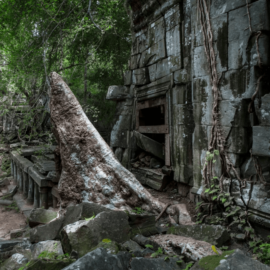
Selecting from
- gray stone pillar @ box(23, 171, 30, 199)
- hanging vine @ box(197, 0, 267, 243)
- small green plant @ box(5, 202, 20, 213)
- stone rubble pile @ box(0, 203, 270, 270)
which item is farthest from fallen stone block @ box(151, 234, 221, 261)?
gray stone pillar @ box(23, 171, 30, 199)

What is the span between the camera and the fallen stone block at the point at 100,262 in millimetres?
1785

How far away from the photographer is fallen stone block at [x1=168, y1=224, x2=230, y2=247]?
2859 millimetres

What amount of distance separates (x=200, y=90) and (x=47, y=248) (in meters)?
3.04

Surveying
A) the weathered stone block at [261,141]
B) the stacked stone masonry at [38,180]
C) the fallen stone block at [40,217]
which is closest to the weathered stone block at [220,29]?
the weathered stone block at [261,141]

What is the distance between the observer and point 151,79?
614cm

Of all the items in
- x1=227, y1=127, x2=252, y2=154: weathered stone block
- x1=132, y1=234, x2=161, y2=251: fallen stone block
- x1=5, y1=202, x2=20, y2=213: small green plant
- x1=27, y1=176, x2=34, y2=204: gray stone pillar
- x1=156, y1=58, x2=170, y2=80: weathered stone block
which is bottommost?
x1=5, y1=202, x2=20, y2=213: small green plant

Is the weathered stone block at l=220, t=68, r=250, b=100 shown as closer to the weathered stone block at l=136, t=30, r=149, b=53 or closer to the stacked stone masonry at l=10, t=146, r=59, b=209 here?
the weathered stone block at l=136, t=30, r=149, b=53

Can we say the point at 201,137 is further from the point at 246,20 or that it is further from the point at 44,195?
the point at 44,195

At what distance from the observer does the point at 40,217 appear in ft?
12.4

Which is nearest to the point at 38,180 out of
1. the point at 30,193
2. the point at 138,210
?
the point at 30,193

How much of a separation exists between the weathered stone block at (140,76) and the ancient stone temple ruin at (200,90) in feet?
0.08

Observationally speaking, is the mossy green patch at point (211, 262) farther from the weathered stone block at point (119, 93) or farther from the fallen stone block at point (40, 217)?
the weathered stone block at point (119, 93)

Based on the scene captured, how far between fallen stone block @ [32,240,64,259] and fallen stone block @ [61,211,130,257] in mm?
212

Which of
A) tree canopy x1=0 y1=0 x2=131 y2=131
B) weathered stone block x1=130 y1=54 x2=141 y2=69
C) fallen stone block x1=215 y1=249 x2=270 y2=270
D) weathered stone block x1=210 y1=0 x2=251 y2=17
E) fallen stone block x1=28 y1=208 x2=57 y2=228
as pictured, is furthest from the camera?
tree canopy x1=0 y1=0 x2=131 y2=131
